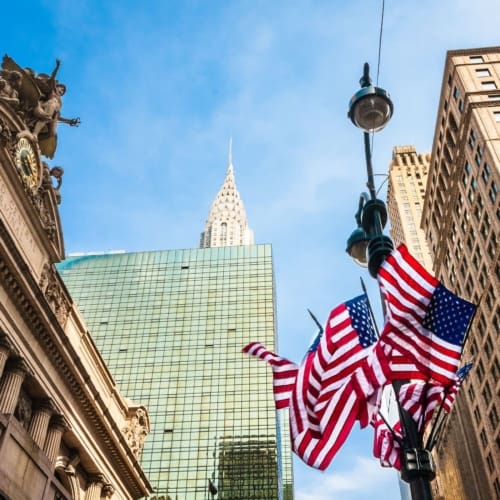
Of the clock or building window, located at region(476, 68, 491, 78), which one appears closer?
the clock

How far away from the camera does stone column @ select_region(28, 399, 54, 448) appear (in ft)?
93.1

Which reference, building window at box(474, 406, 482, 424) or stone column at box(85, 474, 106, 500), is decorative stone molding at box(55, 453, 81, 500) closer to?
stone column at box(85, 474, 106, 500)

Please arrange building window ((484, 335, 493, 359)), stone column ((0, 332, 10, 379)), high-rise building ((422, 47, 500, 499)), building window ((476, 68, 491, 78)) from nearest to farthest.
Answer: stone column ((0, 332, 10, 379)) → high-rise building ((422, 47, 500, 499)) → building window ((484, 335, 493, 359)) → building window ((476, 68, 491, 78))

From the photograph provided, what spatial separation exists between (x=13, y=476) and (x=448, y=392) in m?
20.2

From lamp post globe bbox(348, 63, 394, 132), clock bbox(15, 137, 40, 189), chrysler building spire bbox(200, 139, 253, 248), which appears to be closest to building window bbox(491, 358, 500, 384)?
clock bbox(15, 137, 40, 189)

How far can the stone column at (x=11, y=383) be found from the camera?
25484 mm

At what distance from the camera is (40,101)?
3444cm

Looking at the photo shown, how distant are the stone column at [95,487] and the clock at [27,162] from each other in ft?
59.8

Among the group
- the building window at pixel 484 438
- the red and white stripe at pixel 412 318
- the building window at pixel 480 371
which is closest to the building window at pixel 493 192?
the building window at pixel 480 371

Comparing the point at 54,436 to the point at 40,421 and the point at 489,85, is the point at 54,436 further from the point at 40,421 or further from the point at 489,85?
the point at 489,85

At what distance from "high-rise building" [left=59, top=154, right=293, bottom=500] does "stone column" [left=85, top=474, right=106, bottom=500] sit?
43359 mm

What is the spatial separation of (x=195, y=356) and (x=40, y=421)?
6680 cm

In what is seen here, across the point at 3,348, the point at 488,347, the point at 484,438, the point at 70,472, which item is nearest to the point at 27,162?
the point at 3,348

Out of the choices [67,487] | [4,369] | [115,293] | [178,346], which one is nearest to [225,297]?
[178,346]
